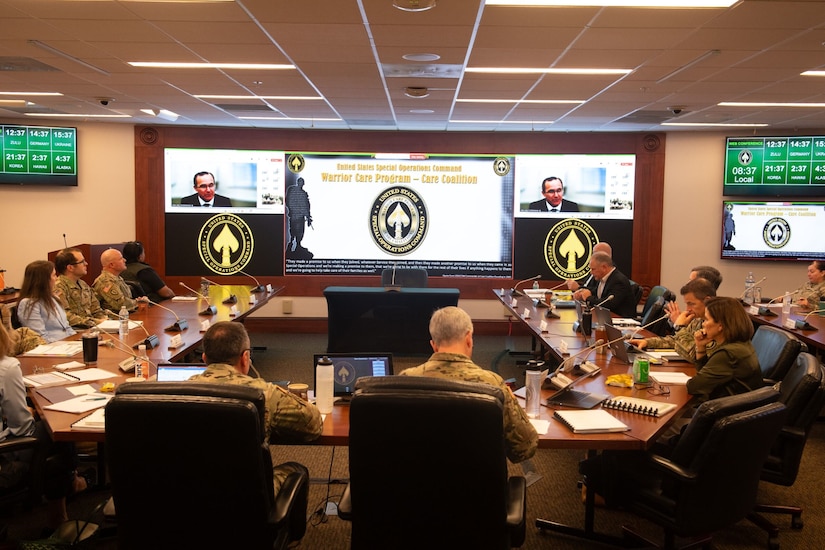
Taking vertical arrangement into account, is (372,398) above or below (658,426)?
above

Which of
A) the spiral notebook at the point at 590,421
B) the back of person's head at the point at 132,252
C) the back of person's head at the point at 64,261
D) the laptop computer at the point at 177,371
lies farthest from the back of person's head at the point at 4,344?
the back of person's head at the point at 132,252

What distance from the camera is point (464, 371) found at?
9.07ft

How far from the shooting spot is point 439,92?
261 inches

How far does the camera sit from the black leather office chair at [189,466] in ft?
7.29

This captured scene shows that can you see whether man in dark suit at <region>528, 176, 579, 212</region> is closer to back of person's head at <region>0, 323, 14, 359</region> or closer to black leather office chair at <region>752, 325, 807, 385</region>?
black leather office chair at <region>752, 325, 807, 385</region>

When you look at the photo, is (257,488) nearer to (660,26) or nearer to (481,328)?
(660,26)

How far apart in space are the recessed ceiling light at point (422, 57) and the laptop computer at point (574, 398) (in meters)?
2.63

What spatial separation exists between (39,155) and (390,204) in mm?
4574

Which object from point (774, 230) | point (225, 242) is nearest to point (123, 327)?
point (225, 242)

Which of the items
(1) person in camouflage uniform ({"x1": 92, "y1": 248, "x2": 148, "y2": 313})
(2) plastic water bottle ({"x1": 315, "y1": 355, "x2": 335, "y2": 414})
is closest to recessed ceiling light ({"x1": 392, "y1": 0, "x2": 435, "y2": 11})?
(2) plastic water bottle ({"x1": 315, "y1": 355, "x2": 335, "y2": 414})

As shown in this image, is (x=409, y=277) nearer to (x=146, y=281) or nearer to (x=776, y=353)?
(x=146, y=281)

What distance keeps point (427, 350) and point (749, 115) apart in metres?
4.36

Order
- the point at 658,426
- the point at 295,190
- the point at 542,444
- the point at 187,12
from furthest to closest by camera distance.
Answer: the point at 295,190, the point at 187,12, the point at 658,426, the point at 542,444

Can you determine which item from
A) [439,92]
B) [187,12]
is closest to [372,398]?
[187,12]
